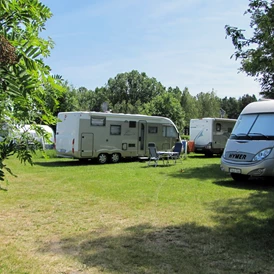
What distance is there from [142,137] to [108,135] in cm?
210

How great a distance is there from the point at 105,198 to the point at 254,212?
10.5 ft

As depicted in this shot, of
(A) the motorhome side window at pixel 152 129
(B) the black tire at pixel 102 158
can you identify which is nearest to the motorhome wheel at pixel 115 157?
(B) the black tire at pixel 102 158

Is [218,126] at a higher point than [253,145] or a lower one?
higher

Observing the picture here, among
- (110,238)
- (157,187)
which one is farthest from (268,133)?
(110,238)

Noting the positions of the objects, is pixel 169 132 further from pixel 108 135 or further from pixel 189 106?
pixel 189 106

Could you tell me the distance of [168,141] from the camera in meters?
18.5

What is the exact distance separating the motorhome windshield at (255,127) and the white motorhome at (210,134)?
10835 millimetres

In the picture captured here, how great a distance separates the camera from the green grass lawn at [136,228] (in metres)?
3.91

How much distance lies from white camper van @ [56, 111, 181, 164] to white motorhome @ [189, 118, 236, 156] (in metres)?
3.88

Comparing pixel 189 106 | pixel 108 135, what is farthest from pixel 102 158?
pixel 189 106

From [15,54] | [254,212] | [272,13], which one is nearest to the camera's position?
[15,54]

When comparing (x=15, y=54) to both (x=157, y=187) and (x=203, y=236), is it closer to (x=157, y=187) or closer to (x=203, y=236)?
(x=203, y=236)

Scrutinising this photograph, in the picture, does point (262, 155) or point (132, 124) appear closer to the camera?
point (262, 155)

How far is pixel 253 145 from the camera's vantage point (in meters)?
9.46
